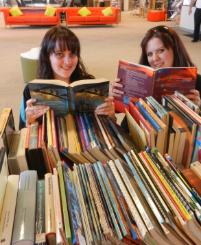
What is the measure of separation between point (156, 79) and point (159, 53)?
14.1 inches

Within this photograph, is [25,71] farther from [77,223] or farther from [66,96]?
[77,223]

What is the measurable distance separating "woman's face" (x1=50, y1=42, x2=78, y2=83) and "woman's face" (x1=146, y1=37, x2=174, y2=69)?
393 millimetres

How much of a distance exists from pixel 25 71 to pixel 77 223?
306 cm

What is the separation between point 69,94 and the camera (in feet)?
3.20

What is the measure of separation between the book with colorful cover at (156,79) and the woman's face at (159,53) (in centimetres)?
30

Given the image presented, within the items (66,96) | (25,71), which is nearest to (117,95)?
(66,96)

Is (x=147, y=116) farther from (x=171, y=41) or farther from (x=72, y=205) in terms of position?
(x=171, y=41)

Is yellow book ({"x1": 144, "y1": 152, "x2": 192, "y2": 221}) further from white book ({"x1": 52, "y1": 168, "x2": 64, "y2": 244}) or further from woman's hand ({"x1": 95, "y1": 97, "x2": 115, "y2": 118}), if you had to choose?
woman's hand ({"x1": 95, "y1": 97, "x2": 115, "y2": 118})

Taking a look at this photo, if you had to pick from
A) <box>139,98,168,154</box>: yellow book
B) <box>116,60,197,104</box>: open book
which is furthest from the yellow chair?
<box>139,98,168,154</box>: yellow book

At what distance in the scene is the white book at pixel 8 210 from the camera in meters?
0.56

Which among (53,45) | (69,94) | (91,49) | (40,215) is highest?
(53,45)

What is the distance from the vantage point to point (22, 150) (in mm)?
829

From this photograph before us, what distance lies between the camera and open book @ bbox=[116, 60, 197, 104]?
1.07 m

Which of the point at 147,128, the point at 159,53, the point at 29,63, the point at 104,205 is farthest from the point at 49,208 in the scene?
the point at 29,63
